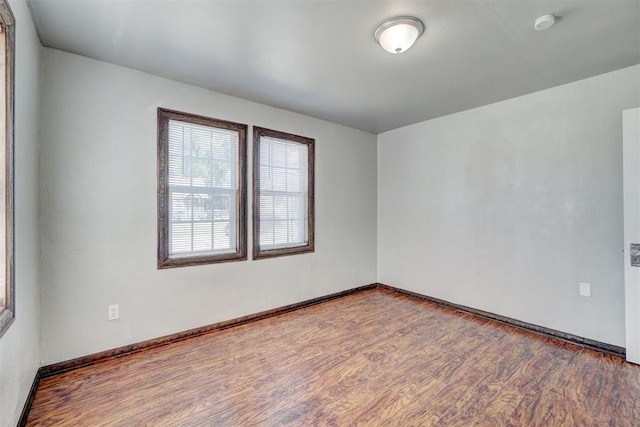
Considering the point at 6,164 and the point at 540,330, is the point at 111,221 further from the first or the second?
the point at 540,330

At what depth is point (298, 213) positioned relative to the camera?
382cm

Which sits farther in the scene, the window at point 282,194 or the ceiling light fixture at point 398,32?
the window at point 282,194

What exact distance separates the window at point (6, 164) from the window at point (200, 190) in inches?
46.7

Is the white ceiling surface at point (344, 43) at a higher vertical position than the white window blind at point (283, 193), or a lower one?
higher

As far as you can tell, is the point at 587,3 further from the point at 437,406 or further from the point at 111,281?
the point at 111,281

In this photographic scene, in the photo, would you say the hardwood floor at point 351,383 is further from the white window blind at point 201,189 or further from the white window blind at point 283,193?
the white window blind at point 283,193

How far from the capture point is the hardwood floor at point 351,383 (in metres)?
1.74

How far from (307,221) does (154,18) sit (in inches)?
102

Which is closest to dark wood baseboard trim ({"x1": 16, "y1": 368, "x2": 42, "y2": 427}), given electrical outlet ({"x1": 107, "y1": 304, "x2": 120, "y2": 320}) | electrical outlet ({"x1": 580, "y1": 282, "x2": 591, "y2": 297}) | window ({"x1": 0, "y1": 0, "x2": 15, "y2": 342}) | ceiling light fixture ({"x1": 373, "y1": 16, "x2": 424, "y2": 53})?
electrical outlet ({"x1": 107, "y1": 304, "x2": 120, "y2": 320})

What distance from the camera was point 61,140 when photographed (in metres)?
2.22

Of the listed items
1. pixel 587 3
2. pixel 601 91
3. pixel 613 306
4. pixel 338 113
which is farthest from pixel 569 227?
pixel 338 113

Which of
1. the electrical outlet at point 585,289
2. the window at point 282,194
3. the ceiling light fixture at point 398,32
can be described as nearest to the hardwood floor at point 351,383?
the electrical outlet at point 585,289

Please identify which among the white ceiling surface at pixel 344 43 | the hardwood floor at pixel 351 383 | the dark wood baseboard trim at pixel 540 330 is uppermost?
the white ceiling surface at pixel 344 43

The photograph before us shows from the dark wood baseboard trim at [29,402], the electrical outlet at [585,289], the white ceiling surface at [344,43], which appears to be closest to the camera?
the dark wood baseboard trim at [29,402]
